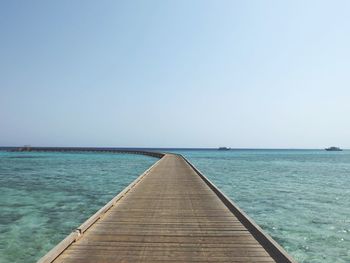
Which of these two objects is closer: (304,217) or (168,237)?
(168,237)

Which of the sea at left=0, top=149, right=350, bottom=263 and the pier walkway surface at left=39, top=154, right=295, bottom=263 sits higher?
the pier walkway surface at left=39, top=154, right=295, bottom=263

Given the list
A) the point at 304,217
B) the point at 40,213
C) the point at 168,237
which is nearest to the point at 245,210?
the point at 304,217

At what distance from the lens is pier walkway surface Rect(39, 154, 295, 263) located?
6.19 m

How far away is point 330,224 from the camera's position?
532 inches

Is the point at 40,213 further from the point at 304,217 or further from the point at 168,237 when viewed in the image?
the point at 304,217

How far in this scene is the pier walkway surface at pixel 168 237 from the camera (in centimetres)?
619

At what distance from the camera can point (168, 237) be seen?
7.55 metres

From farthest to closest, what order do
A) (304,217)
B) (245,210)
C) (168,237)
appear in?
(245,210) → (304,217) → (168,237)

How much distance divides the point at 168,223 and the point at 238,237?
2.04 meters

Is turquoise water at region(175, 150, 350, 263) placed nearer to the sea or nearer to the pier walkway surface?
the sea

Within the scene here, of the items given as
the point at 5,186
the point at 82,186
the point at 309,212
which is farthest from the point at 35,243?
the point at 5,186

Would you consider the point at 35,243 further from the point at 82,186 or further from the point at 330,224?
the point at 82,186

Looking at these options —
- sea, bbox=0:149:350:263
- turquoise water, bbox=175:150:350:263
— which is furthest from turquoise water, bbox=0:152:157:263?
turquoise water, bbox=175:150:350:263

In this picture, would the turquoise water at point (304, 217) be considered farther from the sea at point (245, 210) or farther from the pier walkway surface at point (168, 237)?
the pier walkway surface at point (168, 237)
